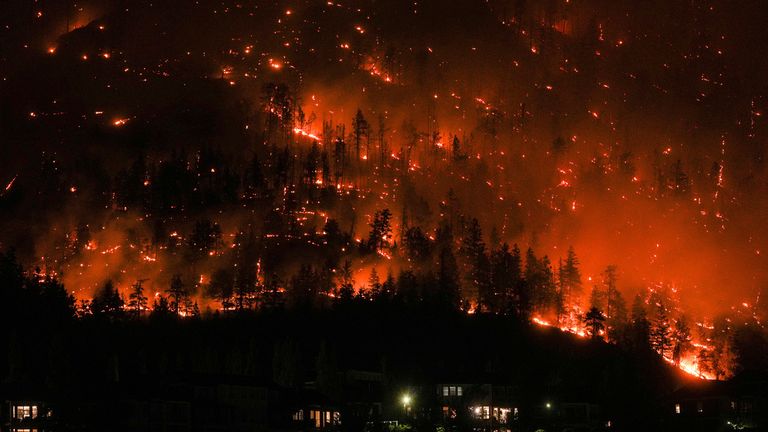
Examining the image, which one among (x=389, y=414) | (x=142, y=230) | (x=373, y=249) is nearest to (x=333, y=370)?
(x=389, y=414)

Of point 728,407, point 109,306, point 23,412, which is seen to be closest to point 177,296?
point 109,306

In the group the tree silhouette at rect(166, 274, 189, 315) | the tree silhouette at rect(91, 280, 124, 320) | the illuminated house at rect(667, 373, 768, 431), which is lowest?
the illuminated house at rect(667, 373, 768, 431)

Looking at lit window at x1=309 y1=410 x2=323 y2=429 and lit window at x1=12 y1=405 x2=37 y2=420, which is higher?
lit window at x1=12 y1=405 x2=37 y2=420

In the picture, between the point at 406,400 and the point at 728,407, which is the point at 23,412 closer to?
the point at 406,400

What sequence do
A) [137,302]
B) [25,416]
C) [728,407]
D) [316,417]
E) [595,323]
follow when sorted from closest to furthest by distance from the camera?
[25,416] → [316,417] → [728,407] → [595,323] → [137,302]

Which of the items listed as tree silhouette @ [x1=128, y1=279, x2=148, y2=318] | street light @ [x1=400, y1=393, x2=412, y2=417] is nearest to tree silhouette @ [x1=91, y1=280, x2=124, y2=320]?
tree silhouette @ [x1=128, y1=279, x2=148, y2=318]

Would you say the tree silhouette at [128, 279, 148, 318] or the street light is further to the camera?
the tree silhouette at [128, 279, 148, 318]

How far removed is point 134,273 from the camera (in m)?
189

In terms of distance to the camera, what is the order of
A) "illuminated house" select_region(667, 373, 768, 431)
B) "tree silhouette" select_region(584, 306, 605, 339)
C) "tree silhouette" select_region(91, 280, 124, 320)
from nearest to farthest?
"illuminated house" select_region(667, 373, 768, 431), "tree silhouette" select_region(91, 280, 124, 320), "tree silhouette" select_region(584, 306, 605, 339)

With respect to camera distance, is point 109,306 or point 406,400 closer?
point 406,400

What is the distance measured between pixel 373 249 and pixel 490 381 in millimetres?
88634

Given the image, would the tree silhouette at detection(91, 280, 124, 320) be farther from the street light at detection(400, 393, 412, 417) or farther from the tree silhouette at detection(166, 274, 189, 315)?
the street light at detection(400, 393, 412, 417)

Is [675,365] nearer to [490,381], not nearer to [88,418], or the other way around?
[490,381]

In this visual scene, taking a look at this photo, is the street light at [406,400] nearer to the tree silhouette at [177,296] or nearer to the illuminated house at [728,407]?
the illuminated house at [728,407]
